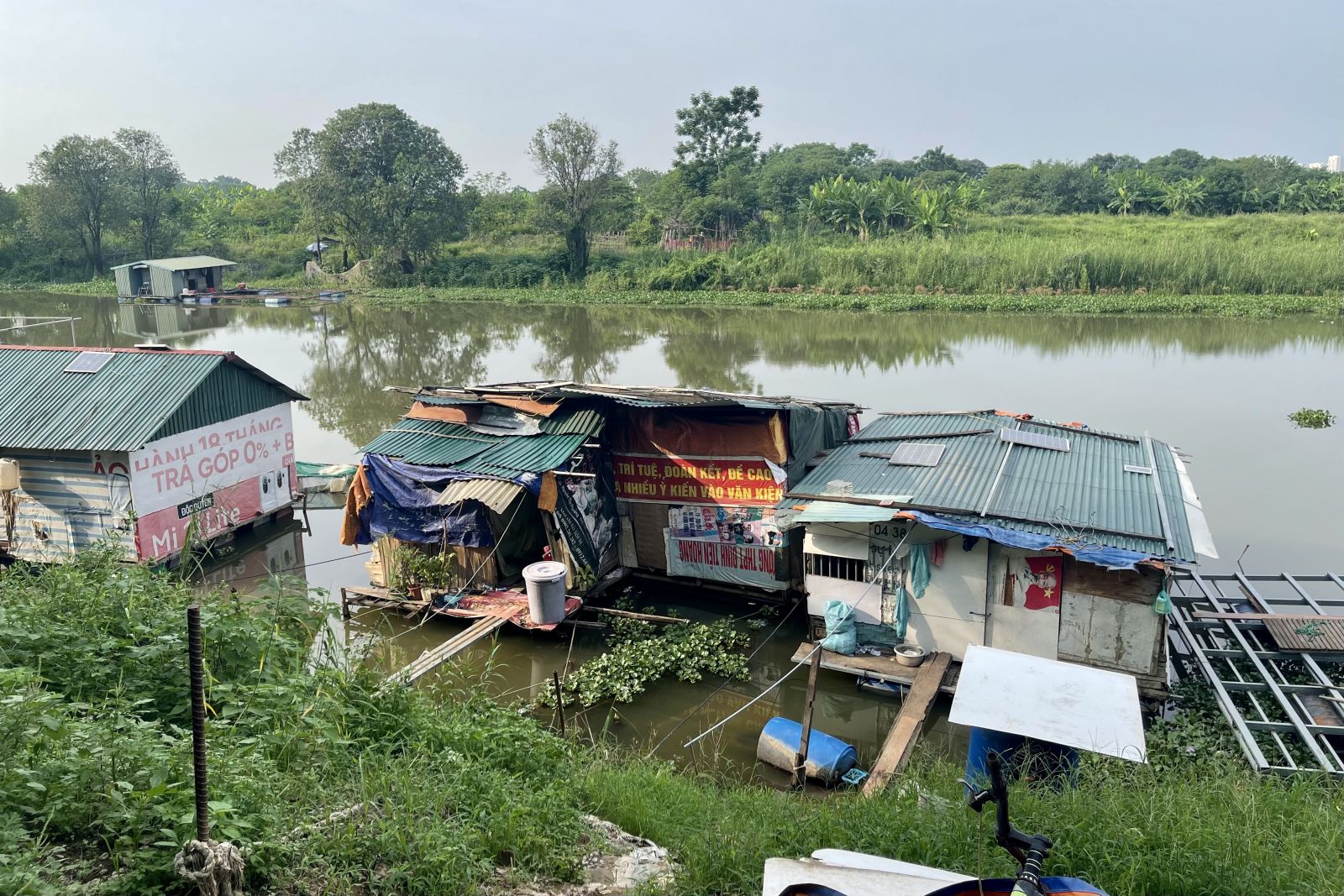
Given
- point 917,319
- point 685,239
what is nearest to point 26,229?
point 685,239

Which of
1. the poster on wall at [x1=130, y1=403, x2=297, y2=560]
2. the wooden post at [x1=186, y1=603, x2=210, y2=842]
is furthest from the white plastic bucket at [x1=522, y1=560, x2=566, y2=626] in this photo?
the wooden post at [x1=186, y1=603, x2=210, y2=842]

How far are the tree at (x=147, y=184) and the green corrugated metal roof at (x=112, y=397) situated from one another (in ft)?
167

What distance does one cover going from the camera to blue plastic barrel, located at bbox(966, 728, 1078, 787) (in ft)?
19.3

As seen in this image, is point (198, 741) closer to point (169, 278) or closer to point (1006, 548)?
point (1006, 548)

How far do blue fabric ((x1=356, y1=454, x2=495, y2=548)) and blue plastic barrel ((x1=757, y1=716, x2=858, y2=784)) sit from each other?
4739mm

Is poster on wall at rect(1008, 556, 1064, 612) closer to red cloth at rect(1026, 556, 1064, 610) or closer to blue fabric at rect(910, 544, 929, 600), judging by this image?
red cloth at rect(1026, 556, 1064, 610)

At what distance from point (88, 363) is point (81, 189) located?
51.5 m

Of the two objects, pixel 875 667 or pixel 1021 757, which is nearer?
pixel 1021 757

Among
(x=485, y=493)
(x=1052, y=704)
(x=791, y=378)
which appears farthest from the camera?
(x=791, y=378)

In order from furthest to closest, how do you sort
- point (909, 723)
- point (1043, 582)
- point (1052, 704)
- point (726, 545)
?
point (726, 545)
point (1043, 582)
point (909, 723)
point (1052, 704)

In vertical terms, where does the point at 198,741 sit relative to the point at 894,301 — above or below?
below

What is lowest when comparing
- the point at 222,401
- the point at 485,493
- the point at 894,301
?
the point at 485,493

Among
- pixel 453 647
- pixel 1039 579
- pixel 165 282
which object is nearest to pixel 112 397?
pixel 453 647

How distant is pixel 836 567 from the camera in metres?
10.1
